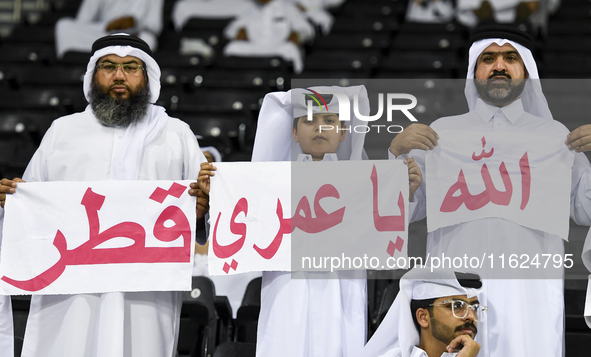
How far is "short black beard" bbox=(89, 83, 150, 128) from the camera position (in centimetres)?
404

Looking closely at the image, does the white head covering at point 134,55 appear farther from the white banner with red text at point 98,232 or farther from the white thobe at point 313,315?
the white thobe at point 313,315

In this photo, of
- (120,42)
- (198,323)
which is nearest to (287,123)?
(120,42)

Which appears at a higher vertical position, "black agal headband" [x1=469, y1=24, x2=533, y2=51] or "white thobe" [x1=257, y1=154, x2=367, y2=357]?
"black agal headband" [x1=469, y1=24, x2=533, y2=51]

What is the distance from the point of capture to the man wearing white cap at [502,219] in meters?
3.51

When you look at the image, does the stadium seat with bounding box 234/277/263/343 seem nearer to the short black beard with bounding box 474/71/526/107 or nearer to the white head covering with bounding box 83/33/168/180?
the white head covering with bounding box 83/33/168/180

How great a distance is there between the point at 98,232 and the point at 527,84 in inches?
88.1

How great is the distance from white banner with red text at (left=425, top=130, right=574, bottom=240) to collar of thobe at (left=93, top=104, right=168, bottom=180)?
4.56ft

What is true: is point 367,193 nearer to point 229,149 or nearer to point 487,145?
point 487,145

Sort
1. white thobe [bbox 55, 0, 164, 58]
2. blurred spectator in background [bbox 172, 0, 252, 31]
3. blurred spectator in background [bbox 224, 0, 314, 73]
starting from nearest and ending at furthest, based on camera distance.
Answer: blurred spectator in background [bbox 224, 0, 314, 73] → white thobe [bbox 55, 0, 164, 58] → blurred spectator in background [bbox 172, 0, 252, 31]

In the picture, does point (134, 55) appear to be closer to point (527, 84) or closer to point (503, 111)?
point (503, 111)

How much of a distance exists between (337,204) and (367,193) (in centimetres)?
15

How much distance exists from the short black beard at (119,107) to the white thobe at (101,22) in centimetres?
393

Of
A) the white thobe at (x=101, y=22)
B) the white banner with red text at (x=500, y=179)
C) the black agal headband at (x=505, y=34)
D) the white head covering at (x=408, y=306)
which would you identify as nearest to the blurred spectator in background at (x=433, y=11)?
the white thobe at (x=101, y=22)

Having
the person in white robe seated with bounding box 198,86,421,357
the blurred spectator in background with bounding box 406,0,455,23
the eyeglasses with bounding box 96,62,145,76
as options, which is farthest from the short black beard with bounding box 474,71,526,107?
the blurred spectator in background with bounding box 406,0,455,23
